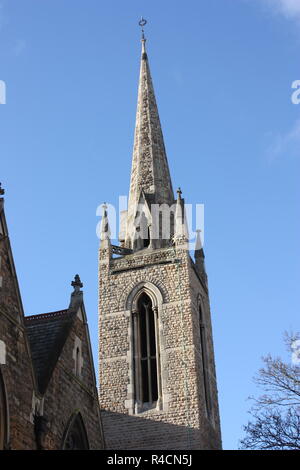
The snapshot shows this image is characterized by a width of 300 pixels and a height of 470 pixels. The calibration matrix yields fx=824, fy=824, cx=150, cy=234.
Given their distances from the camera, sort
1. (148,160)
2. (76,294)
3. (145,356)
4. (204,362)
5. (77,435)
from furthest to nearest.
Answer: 1. (148,160)
2. (204,362)
3. (145,356)
4. (76,294)
5. (77,435)

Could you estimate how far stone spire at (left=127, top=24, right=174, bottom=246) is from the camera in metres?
35.5

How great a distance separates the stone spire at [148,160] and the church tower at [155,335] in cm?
11

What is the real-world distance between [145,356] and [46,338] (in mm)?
13728

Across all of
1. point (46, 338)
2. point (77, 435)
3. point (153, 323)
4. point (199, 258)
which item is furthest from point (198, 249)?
point (77, 435)

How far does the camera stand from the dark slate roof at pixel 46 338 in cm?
1608

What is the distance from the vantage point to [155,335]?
30797 mm

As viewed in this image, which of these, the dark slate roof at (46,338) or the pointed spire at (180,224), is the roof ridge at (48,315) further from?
the pointed spire at (180,224)

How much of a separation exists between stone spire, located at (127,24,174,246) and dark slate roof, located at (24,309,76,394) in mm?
16793

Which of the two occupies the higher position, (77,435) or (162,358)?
(162,358)

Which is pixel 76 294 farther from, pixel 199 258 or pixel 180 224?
pixel 199 258

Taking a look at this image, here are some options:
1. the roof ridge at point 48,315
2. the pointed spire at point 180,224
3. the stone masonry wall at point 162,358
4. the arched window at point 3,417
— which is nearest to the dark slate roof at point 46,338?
the roof ridge at point 48,315

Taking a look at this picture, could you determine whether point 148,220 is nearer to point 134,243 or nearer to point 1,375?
point 134,243

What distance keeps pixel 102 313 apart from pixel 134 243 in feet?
11.3

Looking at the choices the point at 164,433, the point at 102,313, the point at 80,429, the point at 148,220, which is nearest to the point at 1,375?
the point at 80,429
